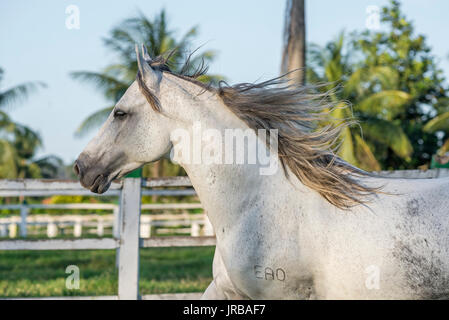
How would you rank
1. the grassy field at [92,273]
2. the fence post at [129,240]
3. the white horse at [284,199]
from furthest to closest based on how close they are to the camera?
the grassy field at [92,273] < the fence post at [129,240] < the white horse at [284,199]

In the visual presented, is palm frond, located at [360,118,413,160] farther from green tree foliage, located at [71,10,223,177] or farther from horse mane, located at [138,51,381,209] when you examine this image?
horse mane, located at [138,51,381,209]

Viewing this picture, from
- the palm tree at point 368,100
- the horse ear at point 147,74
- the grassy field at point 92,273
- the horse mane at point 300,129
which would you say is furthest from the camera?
the palm tree at point 368,100

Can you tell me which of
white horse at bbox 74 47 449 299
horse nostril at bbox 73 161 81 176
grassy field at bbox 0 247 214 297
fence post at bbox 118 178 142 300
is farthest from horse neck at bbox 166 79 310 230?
grassy field at bbox 0 247 214 297

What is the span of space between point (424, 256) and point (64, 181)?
3515mm

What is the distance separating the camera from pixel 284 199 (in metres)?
2.71

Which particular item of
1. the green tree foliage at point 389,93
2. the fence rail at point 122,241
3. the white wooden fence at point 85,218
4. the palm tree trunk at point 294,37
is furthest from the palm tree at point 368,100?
the fence rail at point 122,241

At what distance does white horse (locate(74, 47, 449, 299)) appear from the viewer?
2520 mm

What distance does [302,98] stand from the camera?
2939mm

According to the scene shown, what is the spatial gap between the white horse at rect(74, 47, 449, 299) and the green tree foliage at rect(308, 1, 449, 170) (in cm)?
1732

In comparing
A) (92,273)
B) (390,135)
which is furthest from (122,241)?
(390,135)

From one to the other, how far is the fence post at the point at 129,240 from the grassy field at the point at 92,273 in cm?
138

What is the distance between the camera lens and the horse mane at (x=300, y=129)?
2719mm

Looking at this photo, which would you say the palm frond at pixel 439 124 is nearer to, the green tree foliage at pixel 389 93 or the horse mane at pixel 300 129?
the green tree foliage at pixel 389 93
